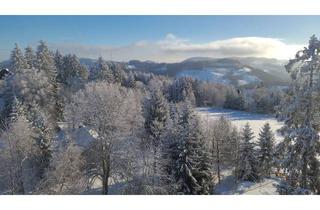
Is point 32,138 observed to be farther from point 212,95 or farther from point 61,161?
point 212,95

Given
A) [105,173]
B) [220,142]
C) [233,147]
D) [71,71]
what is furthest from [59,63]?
[105,173]

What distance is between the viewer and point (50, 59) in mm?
47969

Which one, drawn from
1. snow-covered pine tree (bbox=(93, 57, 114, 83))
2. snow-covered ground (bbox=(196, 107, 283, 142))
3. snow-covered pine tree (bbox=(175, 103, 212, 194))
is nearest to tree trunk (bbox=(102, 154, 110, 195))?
snow-covered pine tree (bbox=(175, 103, 212, 194))

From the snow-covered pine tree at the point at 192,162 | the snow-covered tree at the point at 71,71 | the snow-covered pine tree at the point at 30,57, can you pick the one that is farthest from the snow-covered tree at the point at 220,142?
the snow-covered tree at the point at 71,71

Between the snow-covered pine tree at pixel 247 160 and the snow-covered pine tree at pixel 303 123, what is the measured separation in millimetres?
20971

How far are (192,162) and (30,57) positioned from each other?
31638mm

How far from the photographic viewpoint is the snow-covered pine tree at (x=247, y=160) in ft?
105

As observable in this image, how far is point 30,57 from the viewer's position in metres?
46.8

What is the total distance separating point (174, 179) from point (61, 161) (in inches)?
281

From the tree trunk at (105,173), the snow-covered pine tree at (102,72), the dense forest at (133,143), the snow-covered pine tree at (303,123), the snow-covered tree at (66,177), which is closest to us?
the snow-covered pine tree at (303,123)

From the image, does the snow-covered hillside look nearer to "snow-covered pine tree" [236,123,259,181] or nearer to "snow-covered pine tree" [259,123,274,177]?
"snow-covered pine tree" [259,123,274,177]

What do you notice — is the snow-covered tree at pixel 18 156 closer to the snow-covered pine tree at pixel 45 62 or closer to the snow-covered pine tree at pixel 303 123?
the snow-covered pine tree at pixel 303 123

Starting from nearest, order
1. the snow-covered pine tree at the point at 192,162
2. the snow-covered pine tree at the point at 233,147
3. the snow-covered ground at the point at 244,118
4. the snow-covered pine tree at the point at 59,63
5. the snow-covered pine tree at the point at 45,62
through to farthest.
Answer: the snow-covered pine tree at the point at 192,162, the snow-covered pine tree at the point at 233,147, the snow-covered pine tree at the point at 45,62, the snow-covered pine tree at the point at 59,63, the snow-covered ground at the point at 244,118

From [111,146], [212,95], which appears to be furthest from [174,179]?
[212,95]
